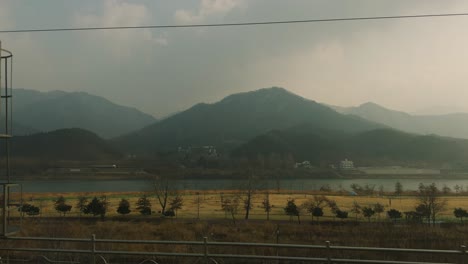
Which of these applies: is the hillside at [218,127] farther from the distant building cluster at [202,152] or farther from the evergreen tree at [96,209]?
the evergreen tree at [96,209]

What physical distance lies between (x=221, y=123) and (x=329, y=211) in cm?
14984

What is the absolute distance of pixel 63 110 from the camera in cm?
18462

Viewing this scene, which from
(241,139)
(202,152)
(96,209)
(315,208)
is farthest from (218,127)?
(315,208)

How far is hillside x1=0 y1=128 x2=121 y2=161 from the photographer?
69.6 m

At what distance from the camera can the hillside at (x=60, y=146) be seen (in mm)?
69562

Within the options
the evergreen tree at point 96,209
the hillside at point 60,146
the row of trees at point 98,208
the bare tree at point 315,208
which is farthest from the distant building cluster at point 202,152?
the evergreen tree at point 96,209

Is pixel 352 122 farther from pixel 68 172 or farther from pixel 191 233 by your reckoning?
pixel 191 233

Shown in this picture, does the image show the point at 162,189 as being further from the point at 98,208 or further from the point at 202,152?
the point at 202,152

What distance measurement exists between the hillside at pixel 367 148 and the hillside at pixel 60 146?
4679 centimetres

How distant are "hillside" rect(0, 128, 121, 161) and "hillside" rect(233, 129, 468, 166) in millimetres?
46794

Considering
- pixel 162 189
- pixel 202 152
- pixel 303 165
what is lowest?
pixel 162 189

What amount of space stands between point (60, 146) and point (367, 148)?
83.3m

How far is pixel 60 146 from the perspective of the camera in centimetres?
7331

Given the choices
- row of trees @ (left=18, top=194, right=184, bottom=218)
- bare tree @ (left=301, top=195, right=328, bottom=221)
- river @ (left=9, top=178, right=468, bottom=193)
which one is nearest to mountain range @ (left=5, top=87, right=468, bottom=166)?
river @ (left=9, top=178, right=468, bottom=193)
